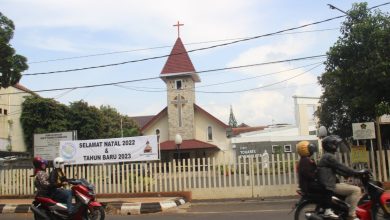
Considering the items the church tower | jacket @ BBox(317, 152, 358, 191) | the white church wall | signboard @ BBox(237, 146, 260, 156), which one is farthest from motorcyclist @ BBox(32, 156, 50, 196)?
signboard @ BBox(237, 146, 260, 156)

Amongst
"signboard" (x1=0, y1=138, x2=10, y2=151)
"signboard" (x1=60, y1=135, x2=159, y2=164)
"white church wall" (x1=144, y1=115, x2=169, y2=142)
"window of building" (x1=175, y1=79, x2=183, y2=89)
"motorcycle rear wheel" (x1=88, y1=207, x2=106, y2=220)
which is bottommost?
"motorcycle rear wheel" (x1=88, y1=207, x2=106, y2=220)

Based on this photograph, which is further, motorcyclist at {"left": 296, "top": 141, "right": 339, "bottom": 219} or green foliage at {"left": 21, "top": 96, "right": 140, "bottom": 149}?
green foliage at {"left": 21, "top": 96, "right": 140, "bottom": 149}

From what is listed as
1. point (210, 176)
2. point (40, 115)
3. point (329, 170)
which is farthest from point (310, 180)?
point (40, 115)

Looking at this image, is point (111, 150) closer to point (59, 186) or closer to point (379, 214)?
point (59, 186)

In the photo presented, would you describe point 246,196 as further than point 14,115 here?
No

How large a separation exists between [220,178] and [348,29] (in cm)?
650

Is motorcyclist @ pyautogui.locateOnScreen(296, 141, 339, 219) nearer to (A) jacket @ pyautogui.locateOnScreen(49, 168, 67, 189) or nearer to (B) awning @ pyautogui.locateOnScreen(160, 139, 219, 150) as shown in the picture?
(A) jacket @ pyautogui.locateOnScreen(49, 168, 67, 189)

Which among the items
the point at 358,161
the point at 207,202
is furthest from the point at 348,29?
the point at 207,202

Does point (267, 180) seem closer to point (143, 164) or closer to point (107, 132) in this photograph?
point (143, 164)

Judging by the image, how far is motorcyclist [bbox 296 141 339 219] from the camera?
7.87 meters

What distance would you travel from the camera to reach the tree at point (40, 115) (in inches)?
1758

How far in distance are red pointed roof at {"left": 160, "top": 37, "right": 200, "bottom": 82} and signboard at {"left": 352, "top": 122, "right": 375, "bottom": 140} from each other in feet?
81.9

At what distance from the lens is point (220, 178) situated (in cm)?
1717

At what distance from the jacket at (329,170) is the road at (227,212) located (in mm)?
3157
